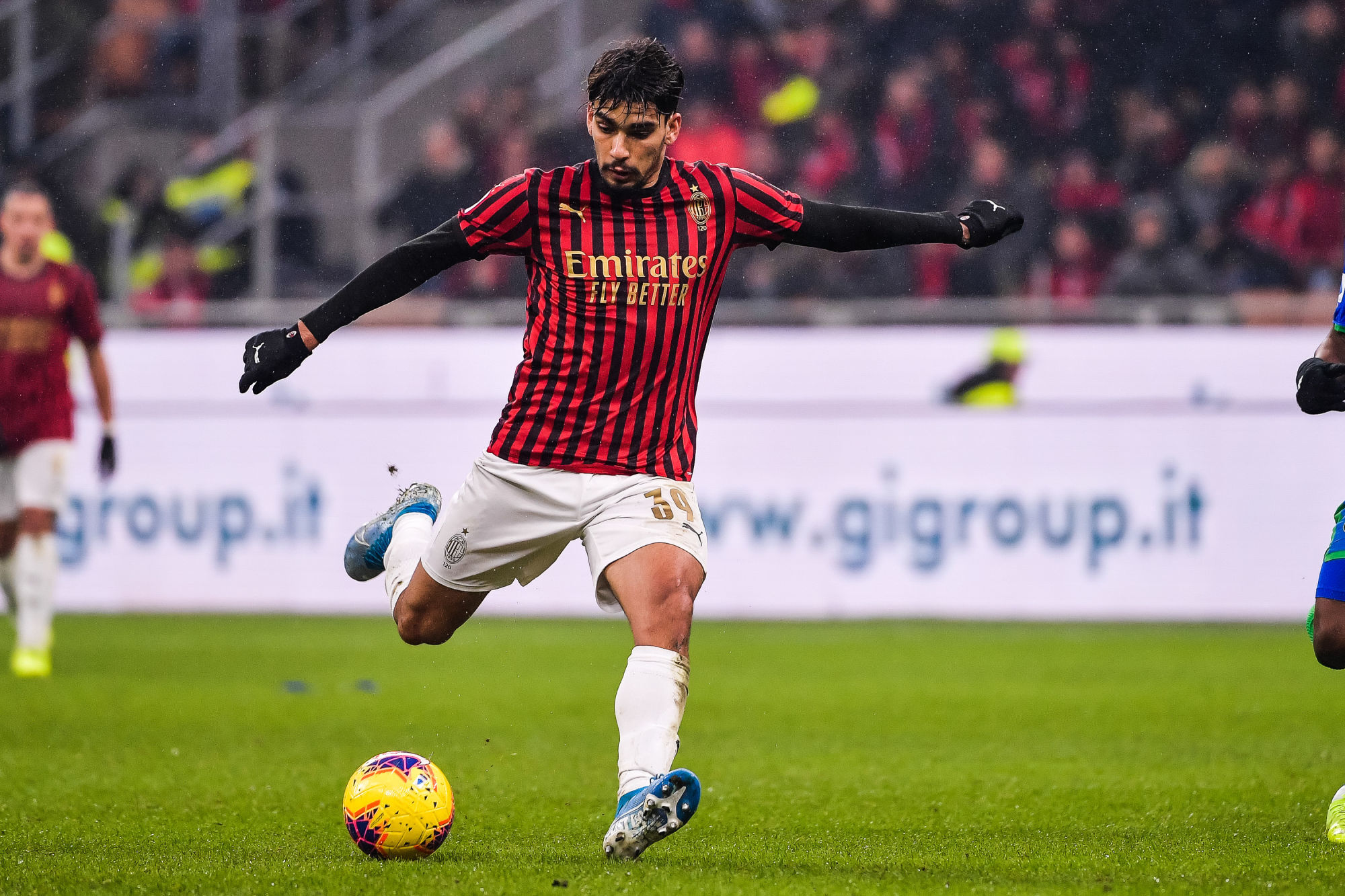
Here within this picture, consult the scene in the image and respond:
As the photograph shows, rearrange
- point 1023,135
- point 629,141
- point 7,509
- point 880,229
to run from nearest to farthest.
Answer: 1. point 629,141
2. point 880,229
3. point 7,509
4. point 1023,135

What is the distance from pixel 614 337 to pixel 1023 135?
1070 centimetres

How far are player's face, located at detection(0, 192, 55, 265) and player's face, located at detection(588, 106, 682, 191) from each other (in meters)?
5.47

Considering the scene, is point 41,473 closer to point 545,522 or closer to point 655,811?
point 545,522

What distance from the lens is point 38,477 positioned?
9.65 meters

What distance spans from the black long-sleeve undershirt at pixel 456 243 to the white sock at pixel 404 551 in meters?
0.70

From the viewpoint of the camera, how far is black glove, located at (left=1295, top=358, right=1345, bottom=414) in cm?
469

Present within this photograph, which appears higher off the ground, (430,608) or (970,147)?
(970,147)

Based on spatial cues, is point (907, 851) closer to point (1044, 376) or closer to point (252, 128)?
point (1044, 376)

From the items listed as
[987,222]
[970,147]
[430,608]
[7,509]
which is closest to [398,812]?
[430,608]

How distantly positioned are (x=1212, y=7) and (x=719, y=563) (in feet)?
21.1

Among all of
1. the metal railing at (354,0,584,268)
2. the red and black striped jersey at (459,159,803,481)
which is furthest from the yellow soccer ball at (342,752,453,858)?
the metal railing at (354,0,584,268)

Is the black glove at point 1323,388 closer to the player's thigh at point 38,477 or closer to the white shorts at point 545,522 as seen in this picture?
the white shorts at point 545,522

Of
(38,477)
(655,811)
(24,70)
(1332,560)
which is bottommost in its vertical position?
(655,811)

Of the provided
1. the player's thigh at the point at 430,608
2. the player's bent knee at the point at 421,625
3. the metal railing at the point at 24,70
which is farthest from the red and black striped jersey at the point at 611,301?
the metal railing at the point at 24,70
